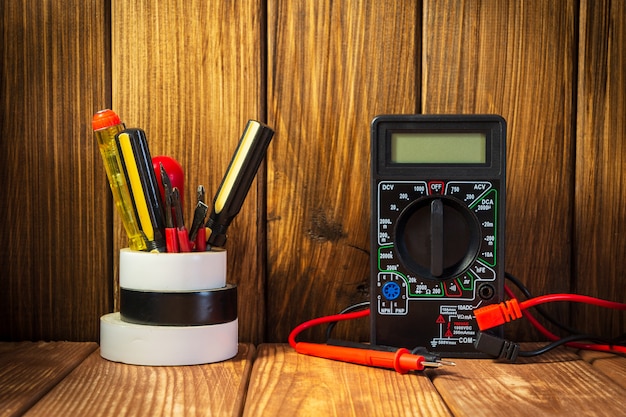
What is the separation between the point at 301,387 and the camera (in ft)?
2.05

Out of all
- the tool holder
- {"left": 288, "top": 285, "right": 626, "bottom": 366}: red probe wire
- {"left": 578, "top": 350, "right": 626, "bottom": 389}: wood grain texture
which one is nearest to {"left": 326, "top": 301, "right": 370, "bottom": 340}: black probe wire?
{"left": 288, "top": 285, "right": 626, "bottom": 366}: red probe wire

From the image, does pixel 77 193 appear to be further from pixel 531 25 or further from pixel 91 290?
pixel 531 25

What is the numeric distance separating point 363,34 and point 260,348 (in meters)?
0.36

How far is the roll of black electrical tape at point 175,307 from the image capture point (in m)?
0.69

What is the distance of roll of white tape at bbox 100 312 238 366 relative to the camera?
69 cm

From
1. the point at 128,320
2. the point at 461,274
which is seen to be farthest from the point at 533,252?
the point at 128,320

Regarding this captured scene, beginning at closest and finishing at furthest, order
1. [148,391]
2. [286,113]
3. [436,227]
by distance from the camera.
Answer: [148,391] → [436,227] → [286,113]

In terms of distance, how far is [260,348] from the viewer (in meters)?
0.79

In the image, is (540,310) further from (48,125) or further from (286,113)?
(48,125)

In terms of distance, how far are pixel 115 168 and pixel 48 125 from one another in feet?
0.48

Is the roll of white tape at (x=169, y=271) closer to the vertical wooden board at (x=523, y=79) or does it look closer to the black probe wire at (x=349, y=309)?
the black probe wire at (x=349, y=309)

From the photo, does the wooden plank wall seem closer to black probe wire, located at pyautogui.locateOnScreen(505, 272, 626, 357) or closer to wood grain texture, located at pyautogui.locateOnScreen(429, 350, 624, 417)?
black probe wire, located at pyautogui.locateOnScreen(505, 272, 626, 357)

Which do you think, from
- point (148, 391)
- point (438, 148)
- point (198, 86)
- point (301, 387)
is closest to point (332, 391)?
point (301, 387)

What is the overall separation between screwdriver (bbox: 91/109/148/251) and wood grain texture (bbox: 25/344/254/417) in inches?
4.8
